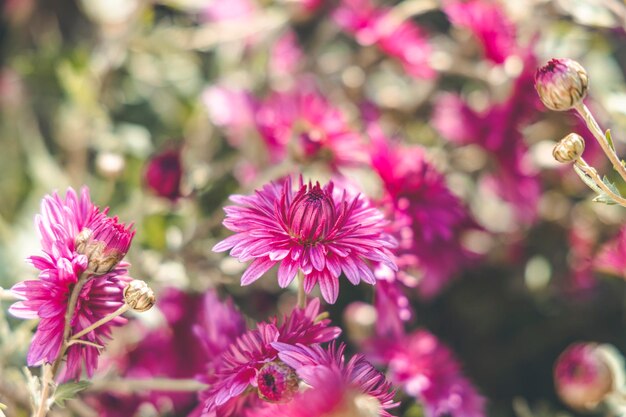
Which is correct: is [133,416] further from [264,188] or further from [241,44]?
[241,44]

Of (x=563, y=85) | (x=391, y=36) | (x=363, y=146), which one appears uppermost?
(x=391, y=36)

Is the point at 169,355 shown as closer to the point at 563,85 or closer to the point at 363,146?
the point at 363,146

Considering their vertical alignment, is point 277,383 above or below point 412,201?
below

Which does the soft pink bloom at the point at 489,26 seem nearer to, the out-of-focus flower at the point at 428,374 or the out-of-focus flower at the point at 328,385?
the out-of-focus flower at the point at 428,374

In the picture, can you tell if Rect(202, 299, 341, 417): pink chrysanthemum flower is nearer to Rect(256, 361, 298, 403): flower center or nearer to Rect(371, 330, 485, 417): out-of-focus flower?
Rect(256, 361, 298, 403): flower center

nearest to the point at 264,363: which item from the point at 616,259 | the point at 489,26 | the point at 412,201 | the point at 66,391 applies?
the point at 66,391

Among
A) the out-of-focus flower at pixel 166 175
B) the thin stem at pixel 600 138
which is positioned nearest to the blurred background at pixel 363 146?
the out-of-focus flower at pixel 166 175

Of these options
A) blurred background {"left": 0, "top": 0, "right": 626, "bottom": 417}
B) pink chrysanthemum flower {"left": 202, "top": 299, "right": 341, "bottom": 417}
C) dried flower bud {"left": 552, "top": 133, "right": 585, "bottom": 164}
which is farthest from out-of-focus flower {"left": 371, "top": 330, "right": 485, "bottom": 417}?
dried flower bud {"left": 552, "top": 133, "right": 585, "bottom": 164}
